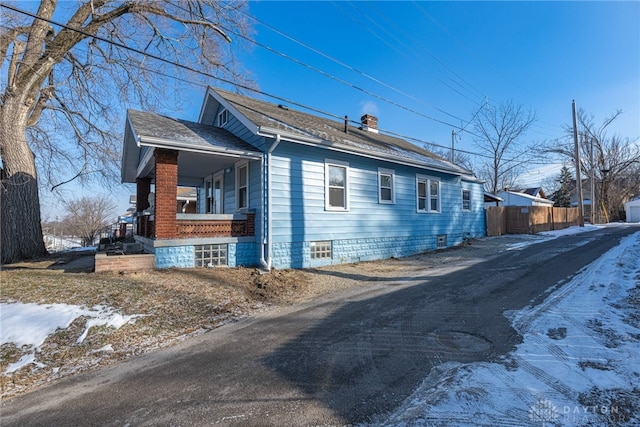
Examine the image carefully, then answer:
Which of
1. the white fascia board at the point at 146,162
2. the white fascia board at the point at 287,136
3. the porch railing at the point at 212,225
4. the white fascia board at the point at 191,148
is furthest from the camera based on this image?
the white fascia board at the point at 146,162

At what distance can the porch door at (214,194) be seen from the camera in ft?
39.8

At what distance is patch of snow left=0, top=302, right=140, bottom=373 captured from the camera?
3994 millimetres

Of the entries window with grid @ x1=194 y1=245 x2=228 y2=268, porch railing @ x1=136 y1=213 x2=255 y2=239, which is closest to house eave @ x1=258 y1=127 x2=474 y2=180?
porch railing @ x1=136 y1=213 x2=255 y2=239

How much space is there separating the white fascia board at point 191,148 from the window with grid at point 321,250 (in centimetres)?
311

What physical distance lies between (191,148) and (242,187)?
2.36 metres

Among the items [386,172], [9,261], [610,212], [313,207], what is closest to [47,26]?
[9,261]

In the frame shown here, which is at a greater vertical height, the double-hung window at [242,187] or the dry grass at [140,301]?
the double-hung window at [242,187]

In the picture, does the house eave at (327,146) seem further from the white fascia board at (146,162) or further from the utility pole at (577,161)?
the utility pole at (577,161)

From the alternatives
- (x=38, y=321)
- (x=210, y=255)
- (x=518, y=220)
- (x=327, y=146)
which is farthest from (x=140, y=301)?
(x=518, y=220)

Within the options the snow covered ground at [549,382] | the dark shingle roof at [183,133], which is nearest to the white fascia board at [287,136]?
the dark shingle roof at [183,133]

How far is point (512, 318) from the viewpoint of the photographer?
4566 millimetres

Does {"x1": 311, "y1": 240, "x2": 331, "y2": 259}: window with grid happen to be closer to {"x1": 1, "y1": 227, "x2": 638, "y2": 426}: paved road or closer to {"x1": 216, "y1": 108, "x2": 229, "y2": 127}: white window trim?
{"x1": 1, "y1": 227, "x2": 638, "y2": 426}: paved road

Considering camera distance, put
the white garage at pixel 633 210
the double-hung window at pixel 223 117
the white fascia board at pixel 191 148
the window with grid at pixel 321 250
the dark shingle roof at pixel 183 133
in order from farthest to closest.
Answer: the white garage at pixel 633 210 < the double-hung window at pixel 223 117 < the window with grid at pixel 321 250 < the dark shingle roof at pixel 183 133 < the white fascia board at pixel 191 148

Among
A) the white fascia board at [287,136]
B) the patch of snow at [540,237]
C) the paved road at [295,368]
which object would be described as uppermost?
the white fascia board at [287,136]
